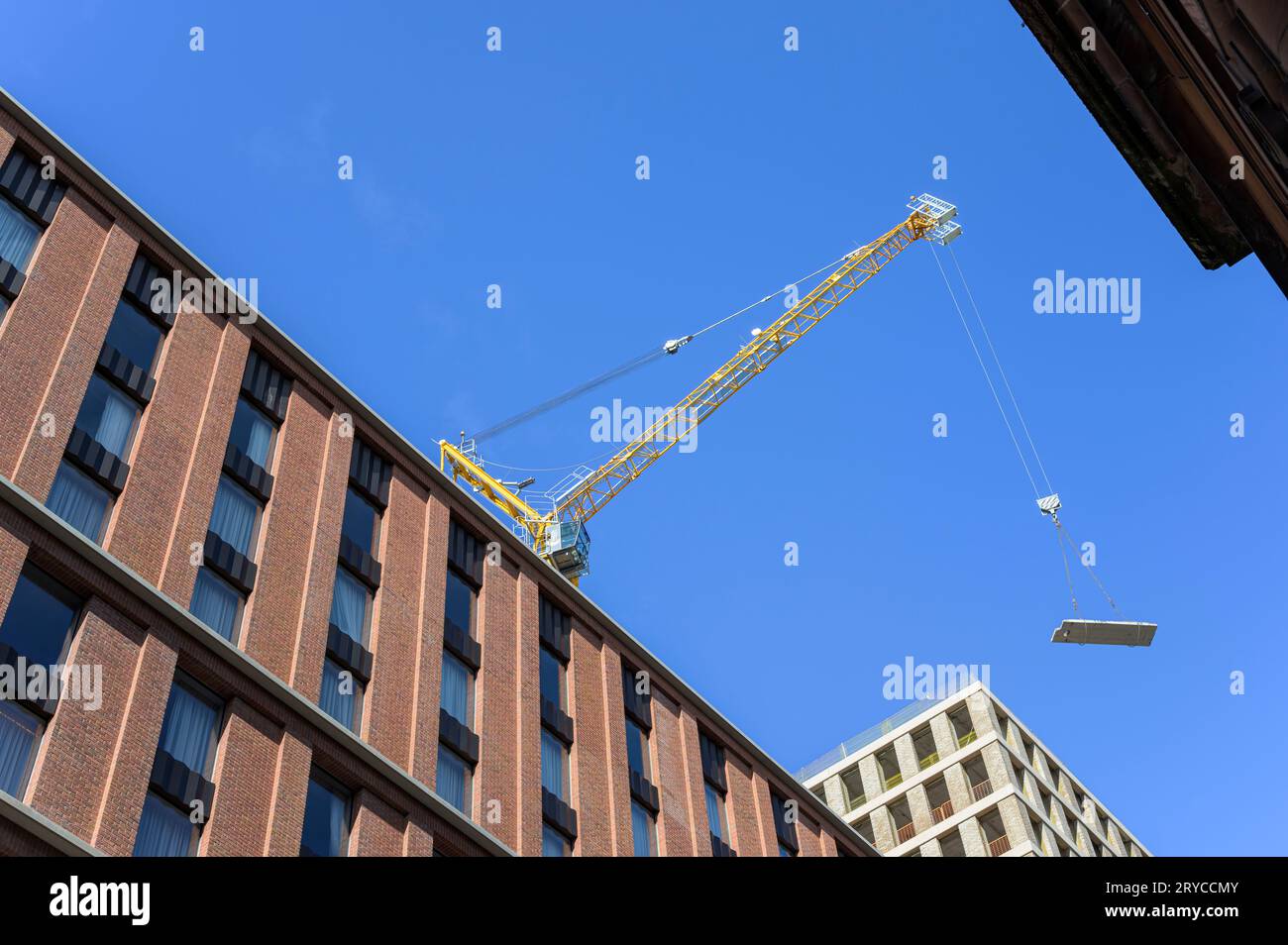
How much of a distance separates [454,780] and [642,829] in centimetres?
746

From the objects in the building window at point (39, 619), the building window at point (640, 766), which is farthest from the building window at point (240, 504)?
the building window at point (640, 766)

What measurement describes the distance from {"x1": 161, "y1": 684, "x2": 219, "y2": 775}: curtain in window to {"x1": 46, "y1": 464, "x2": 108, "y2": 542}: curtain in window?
3522 mm

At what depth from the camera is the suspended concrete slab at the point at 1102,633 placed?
1614 inches

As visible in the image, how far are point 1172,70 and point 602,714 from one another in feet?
92.0

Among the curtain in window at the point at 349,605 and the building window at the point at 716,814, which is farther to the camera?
the building window at the point at 716,814

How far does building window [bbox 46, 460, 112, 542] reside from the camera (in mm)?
27062

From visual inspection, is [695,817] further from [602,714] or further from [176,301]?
[176,301]

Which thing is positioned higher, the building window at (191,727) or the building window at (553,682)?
the building window at (553,682)

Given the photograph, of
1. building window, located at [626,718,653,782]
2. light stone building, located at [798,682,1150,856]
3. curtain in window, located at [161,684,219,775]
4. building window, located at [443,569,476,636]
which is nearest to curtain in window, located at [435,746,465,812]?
building window, located at [443,569,476,636]

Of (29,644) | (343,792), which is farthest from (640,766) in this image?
(29,644)

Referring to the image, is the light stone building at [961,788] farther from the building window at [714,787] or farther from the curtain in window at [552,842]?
the curtain in window at [552,842]

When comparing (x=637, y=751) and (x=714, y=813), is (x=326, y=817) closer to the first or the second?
(x=637, y=751)

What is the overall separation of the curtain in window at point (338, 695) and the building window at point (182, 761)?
132 inches
